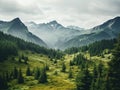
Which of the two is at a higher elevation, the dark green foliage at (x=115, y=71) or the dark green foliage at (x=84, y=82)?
the dark green foliage at (x=115, y=71)

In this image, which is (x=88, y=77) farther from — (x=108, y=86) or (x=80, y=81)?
(x=108, y=86)

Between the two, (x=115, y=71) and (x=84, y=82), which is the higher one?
(x=115, y=71)

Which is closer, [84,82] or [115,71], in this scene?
[115,71]

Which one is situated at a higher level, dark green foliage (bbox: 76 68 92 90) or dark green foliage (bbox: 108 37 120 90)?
dark green foliage (bbox: 108 37 120 90)

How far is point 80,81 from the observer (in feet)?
188

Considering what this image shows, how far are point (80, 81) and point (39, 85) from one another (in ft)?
226

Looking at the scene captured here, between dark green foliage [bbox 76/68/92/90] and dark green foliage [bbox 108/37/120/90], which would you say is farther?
dark green foliage [bbox 76/68/92/90]

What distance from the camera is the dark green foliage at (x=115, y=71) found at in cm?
3005

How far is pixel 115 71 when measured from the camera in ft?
98.9

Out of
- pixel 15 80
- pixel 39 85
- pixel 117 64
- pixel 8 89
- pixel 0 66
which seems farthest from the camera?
pixel 0 66

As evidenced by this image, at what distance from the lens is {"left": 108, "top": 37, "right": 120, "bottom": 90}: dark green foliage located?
30.0 m

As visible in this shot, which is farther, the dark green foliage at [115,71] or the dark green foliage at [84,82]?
the dark green foliage at [84,82]

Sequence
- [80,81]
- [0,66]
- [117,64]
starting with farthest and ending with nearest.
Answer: [0,66] < [80,81] < [117,64]

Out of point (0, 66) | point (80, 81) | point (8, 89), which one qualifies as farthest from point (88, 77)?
point (0, 66)
